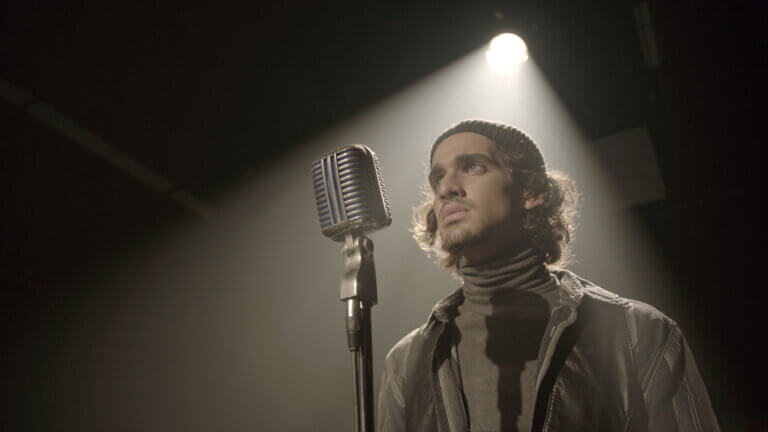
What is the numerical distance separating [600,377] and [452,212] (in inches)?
33.9

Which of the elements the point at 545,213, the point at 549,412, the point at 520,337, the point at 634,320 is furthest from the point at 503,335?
the point at 545,213

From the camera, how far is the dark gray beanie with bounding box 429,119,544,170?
2314 mm

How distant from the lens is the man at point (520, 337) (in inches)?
62.1

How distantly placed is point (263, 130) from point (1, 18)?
71.1 inches

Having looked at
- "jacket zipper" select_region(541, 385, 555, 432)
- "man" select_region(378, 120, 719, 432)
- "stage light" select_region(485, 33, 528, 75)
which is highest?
"stage light" select_region(485, 33, 528, 75)

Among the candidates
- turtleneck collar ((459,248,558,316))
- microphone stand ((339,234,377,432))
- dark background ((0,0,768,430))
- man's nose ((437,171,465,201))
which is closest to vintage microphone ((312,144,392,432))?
microphone stand ((339,234,377,432))

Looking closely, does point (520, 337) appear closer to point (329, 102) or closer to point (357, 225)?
point (357, 225)

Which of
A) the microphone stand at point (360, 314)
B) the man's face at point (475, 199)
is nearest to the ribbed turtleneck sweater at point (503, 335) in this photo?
the man's face at point (475, 199)

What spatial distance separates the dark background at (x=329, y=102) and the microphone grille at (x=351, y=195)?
2.29 metres

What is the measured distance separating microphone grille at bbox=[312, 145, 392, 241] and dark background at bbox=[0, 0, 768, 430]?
2292 mm

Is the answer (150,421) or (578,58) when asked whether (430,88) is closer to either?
(578,58)

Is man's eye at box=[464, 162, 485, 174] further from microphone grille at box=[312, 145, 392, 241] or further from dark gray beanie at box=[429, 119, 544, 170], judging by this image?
microphone grille at box=[312, 145, 392, 241]

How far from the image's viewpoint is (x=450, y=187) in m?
2.11

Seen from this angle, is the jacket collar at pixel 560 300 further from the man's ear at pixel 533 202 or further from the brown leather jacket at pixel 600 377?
the man's ear at pixel 533 202
